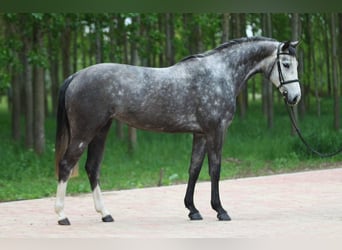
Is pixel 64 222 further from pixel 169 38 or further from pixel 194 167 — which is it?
pixel 169 38

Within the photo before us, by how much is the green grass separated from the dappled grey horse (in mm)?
3440

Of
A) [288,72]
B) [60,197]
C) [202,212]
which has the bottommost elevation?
[202,212]

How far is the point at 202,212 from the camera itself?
9.78 meters

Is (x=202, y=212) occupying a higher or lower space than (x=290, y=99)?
lower

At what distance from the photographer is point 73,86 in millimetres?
8461

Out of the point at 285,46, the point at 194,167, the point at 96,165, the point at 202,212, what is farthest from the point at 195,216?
the point at 285,46

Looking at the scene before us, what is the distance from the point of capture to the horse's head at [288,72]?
888 centimetres

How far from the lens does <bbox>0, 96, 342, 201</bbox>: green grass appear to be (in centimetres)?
1331

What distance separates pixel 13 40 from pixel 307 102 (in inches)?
578

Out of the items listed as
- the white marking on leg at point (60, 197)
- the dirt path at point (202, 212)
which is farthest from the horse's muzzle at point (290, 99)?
the white marking on leg at point (60, 197)

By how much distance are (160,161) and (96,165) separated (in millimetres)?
7160

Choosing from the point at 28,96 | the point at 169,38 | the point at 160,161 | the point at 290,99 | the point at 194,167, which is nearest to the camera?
the point at 290,99

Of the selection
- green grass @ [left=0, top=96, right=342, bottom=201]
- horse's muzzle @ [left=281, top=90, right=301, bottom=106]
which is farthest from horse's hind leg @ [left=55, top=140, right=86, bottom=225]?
green grass @ [left=0, top=96, right=342, bottom=201]

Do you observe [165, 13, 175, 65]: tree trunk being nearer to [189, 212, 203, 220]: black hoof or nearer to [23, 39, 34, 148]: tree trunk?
[23, 39, 34, 148]: tree trunk
